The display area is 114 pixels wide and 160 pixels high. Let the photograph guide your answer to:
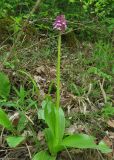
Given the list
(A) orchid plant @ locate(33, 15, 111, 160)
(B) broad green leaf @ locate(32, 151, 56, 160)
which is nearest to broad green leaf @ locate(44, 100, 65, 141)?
(A) orchid plant @ locate(33, 15, 111, 160)

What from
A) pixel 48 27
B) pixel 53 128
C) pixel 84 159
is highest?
pixel 48 27

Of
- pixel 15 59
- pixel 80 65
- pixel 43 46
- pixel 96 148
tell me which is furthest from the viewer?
pixel 43 46

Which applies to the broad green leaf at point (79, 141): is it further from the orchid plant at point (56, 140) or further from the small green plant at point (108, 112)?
the small green plant at point (108, 112)

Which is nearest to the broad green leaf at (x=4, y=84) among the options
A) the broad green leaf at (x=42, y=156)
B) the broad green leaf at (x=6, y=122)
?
the broad green leaf at (x=6, y=122)

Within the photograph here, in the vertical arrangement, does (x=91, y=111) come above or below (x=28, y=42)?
below

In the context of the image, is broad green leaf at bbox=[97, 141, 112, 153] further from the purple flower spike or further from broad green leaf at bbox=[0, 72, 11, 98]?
broad green leaf at bbox=[0, 72, 11, 98]

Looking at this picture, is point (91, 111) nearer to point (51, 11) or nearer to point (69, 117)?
point (69, 117)

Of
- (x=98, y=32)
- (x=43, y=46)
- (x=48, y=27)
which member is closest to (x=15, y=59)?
(x=43, y=46)
